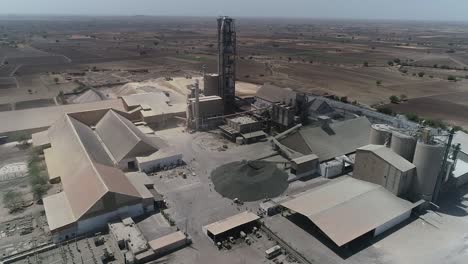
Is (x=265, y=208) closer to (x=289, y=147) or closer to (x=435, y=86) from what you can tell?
(x=289, y=147)

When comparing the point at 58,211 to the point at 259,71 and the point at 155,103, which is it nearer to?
the point at 155,103

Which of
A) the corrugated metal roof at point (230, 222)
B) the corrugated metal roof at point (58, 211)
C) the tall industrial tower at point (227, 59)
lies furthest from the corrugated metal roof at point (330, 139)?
the corrugated metal roof at point (58, 211)

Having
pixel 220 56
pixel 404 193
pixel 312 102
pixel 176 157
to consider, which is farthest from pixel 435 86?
pixel 176 157

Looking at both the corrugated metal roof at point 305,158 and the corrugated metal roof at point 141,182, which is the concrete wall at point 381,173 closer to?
the corrugated metal roof at point 305,158

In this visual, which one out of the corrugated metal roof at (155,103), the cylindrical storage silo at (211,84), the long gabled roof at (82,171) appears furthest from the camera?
the cylindrical storage silo at (211,84)

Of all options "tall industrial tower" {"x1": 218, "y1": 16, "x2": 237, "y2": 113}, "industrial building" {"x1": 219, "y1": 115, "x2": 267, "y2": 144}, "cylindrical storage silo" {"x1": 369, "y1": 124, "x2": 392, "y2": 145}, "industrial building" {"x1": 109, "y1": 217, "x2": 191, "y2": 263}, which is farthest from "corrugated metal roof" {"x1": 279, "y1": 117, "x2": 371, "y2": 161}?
"industrial building" {"x1": 109, "y1": 217, "x2": 191, "y2": 263}

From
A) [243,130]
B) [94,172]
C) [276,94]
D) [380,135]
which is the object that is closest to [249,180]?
[243,130]
